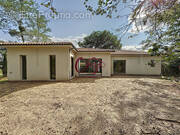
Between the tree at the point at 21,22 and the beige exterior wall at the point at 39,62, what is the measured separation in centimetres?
705

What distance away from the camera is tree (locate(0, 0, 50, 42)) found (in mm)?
11361

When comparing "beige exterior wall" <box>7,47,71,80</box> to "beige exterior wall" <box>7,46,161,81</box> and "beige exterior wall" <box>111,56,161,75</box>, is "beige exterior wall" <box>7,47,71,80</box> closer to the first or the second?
"beige exterior wall" <box>7,46,161,81</box>

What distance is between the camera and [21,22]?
521 inches

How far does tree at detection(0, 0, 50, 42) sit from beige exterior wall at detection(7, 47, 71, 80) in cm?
705

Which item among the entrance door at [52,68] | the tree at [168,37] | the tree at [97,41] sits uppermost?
the tree at [97,41]

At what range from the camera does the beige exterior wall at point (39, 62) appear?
6.53 meters

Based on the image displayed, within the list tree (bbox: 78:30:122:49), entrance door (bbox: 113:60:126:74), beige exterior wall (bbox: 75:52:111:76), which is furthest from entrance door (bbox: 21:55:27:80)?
tree (bbox: 78:30:122:49)

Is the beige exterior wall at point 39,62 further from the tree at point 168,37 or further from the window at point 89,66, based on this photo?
the tree at point 168,37

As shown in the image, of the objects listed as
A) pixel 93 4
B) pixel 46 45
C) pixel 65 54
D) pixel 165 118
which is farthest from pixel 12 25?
pixel 165 118

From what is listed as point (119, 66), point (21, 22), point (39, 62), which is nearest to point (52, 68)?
point (39, 62)

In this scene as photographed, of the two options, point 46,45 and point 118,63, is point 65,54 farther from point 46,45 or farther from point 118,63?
point 118,63

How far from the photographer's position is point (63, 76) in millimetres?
6609

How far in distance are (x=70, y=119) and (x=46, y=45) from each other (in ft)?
19.5

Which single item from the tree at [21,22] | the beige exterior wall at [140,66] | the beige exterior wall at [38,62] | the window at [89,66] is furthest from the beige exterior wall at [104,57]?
the tree at [21,22]
